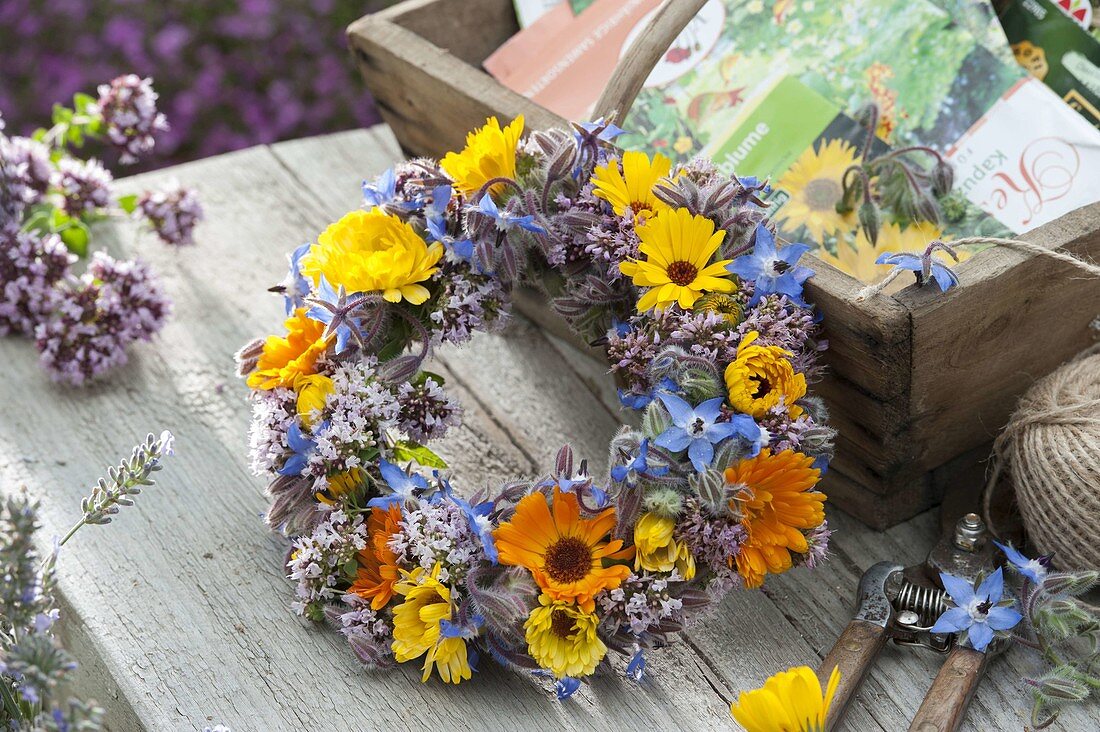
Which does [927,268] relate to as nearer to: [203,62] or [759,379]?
[759,379]

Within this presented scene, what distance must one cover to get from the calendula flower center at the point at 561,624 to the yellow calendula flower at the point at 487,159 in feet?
1.25

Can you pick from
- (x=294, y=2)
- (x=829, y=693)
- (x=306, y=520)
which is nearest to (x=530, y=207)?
(x=306, y=520)

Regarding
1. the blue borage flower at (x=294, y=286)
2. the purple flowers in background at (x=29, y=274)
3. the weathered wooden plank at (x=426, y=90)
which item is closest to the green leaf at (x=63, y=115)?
the purple flowers in background at (x=29, y=274)

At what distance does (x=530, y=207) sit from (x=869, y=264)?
0.38 m

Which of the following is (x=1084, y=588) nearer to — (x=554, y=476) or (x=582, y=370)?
(x=554, y=476)

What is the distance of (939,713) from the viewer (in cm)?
100

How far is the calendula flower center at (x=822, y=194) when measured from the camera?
1298mm

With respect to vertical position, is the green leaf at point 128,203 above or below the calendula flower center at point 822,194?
below

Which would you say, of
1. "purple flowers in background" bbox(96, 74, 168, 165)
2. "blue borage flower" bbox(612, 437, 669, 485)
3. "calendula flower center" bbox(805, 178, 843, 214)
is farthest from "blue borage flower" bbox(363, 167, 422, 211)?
"purple flowers in background" bbox(96, 74, 168, 165)

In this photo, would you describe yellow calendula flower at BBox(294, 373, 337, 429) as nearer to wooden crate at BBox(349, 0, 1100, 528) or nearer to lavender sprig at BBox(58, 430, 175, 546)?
lavender sprig at BBox(58, 430, 175, 546)

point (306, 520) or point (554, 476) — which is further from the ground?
point (554, 476)

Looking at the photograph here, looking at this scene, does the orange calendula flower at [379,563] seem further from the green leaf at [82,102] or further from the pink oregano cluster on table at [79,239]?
the green leaf at [82,102]

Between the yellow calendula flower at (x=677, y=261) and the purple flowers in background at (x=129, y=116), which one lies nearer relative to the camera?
the yellow calendula flower at (x=677, y=261)

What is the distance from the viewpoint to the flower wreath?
968 mm
